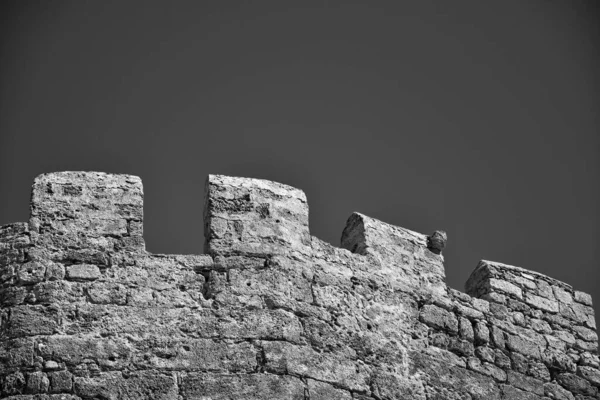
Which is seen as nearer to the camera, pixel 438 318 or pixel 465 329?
pixel 438 318

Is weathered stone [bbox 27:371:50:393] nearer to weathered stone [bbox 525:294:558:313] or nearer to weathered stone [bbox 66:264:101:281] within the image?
weathered stone [bbox 66:264:101:281]

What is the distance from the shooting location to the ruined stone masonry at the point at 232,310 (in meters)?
8.38

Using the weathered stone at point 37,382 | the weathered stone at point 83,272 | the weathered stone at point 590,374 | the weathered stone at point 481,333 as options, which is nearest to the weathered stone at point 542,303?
the weathered stone at point 590,374

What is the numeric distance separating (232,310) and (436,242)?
219 centimetres

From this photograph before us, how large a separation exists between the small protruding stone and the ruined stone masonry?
101 mm

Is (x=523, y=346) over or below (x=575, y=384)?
over

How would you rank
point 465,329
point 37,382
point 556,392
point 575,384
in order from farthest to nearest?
point 575,384
point 556,392
point 465,329
point 37,382

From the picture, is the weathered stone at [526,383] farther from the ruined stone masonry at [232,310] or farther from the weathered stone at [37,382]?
the weathered stone at [37,382]

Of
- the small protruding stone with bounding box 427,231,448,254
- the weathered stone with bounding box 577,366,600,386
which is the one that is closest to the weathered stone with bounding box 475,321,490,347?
the small protruding stone with bounding box 427,231,448,254

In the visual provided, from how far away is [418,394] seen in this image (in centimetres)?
921

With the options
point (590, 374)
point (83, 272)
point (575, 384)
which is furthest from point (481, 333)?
point (83, 272)

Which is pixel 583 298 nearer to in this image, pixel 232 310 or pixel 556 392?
pixel 556 392

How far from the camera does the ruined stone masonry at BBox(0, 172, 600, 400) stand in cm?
838

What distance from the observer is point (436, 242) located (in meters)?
10.2
